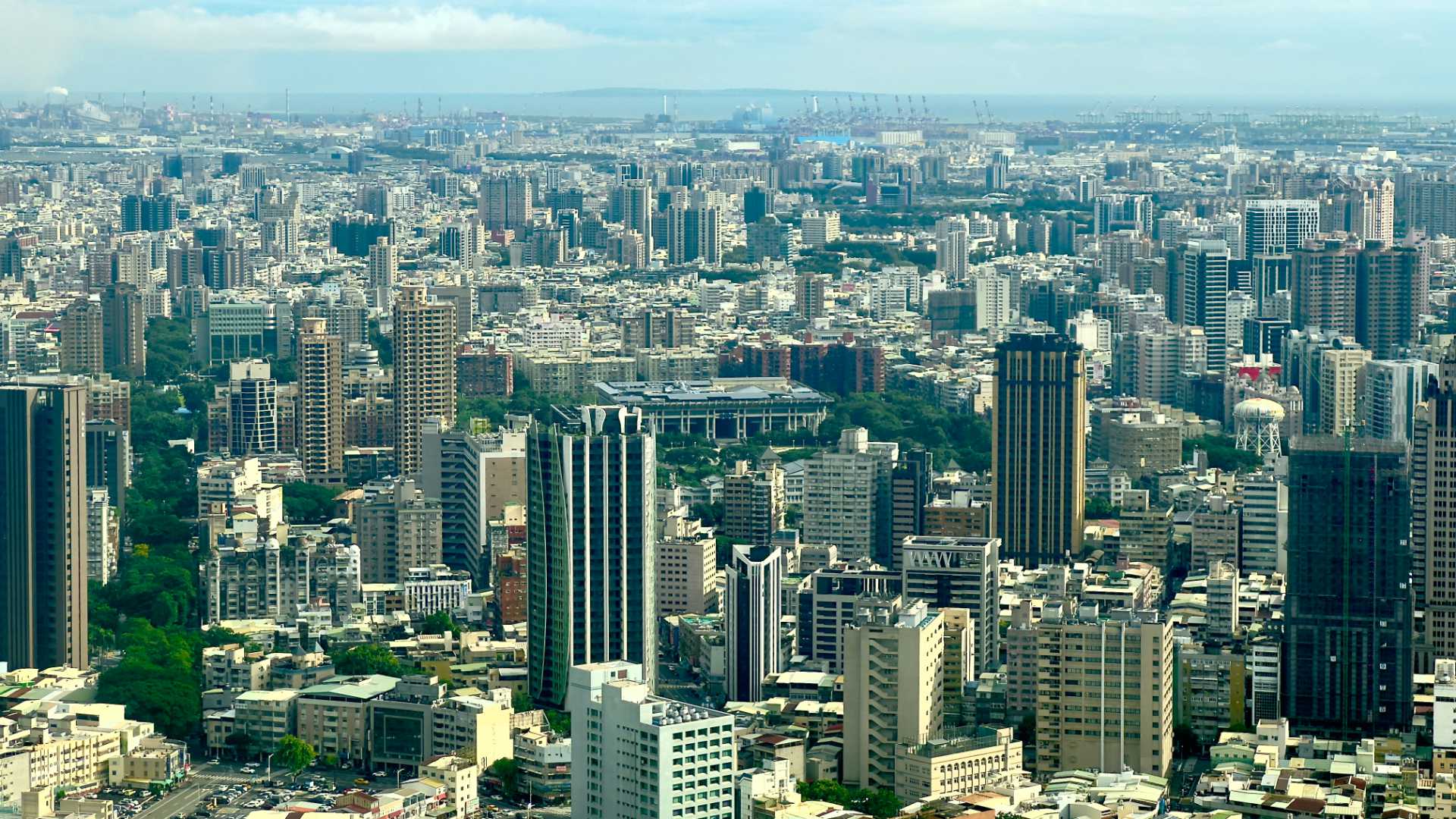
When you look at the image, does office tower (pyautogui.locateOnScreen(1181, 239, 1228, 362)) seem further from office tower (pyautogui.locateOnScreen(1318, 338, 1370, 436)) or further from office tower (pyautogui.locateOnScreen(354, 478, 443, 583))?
office tower (pyautogui.locateOnScreen(354, 478, 443, 583))

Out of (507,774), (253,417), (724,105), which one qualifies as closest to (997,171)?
(724,105)

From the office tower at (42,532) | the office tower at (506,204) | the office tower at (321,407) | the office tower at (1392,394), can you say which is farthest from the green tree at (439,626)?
the office tower at (506,204)

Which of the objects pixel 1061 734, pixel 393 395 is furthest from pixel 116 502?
pixel 1061 734

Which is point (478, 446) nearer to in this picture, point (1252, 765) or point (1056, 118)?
point (1252, 765)

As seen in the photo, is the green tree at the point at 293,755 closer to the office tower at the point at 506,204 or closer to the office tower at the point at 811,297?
the office tower at the point at 811,297

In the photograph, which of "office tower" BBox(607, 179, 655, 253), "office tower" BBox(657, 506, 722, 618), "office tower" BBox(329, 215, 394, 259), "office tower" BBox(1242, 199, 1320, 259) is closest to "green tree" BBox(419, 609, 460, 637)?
"office tower" BBox(657, 506, 722, 618)

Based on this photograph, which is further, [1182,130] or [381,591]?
[1182,130]
